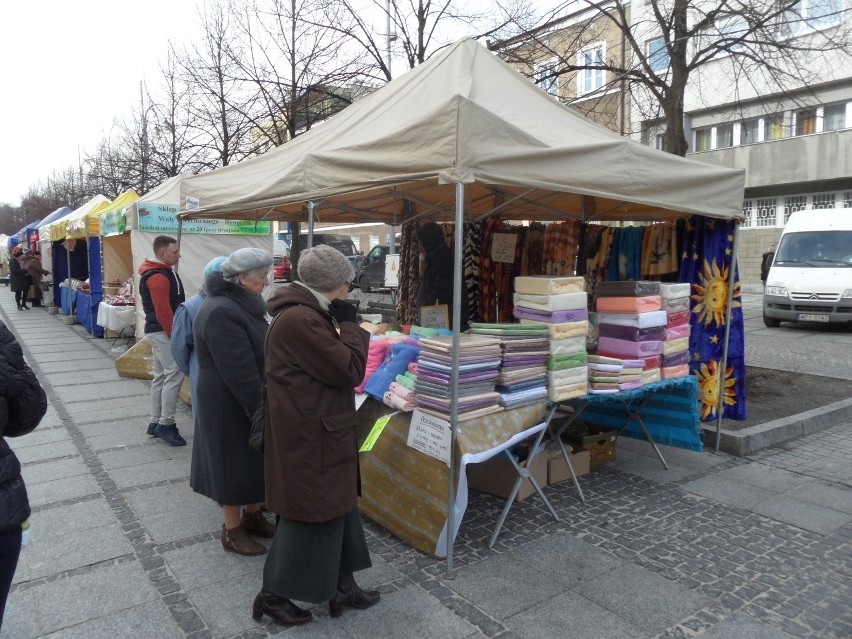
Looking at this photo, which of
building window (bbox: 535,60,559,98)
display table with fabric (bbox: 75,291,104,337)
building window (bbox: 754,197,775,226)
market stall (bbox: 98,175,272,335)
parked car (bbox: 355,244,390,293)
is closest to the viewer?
building window (bbox: 535,60,559,98)

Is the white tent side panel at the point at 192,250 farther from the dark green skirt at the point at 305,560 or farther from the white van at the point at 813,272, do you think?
the white van at the point at 813,272

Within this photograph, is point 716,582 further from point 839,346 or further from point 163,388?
point 839,346

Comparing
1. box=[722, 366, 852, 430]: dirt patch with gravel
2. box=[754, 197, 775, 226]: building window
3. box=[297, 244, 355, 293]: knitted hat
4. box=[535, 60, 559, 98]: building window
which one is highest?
box=[535, 60, 559, 98]: building window

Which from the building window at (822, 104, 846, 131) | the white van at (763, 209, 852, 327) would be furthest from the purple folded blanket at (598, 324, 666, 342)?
the building window at (822, 104, 846, 131)

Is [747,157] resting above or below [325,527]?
above

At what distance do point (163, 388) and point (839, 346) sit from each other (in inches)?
422

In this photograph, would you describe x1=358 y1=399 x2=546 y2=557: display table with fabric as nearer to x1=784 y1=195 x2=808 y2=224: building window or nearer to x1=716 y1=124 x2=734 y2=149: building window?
x1=784 y1=195 x2=808 y2=224: building window

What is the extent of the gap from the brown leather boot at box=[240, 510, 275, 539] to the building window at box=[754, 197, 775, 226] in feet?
76.1

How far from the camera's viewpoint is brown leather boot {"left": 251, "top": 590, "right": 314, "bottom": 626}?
108 inches

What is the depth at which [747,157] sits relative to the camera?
21703 millimetres

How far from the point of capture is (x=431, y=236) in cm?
573

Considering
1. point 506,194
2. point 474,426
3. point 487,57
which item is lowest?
point 474,426

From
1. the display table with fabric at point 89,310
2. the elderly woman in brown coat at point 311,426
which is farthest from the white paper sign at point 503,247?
the display table with fabric at point 89,310

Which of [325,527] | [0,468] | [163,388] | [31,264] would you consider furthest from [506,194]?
[31,264]
